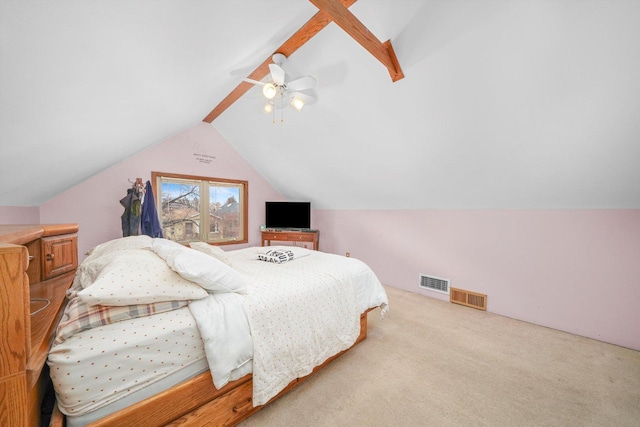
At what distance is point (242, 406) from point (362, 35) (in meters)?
2.63

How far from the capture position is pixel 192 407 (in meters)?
1.18

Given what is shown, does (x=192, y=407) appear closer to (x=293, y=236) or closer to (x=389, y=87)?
(x=389, y=87)

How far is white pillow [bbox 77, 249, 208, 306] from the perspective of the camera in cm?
104

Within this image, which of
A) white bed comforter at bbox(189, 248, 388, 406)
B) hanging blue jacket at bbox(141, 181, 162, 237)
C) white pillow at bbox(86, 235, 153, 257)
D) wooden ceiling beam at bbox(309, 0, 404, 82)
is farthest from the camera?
hanging blue jacket at bbox(141, 181, 162, 237)

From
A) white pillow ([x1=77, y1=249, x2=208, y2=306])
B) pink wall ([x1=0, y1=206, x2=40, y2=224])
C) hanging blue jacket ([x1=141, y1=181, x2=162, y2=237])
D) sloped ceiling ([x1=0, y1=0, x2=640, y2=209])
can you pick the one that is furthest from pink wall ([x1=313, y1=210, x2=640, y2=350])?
pink wall ([x1=0, y1=206, x2=40, y2=224])

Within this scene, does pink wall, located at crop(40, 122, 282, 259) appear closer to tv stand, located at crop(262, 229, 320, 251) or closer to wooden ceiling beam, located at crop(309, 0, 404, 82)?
tv stand, located at crop(262, 229, 320, 251)

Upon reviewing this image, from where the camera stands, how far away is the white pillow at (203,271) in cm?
128

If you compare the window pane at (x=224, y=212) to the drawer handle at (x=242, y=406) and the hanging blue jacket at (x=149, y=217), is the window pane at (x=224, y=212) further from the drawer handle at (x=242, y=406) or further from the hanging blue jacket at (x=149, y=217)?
the drawer handle at (x=242, y=406)

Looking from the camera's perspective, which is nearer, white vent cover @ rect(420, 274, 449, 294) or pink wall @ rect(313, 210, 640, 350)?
pink wall @ rect(313, 210, 640, 350)

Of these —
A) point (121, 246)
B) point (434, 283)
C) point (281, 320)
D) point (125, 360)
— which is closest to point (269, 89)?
point (121, 246)

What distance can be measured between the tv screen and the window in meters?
0.51

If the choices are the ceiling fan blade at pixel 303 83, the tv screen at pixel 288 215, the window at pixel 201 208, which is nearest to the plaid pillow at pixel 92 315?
the ceiling fan blade at pixel 303 83

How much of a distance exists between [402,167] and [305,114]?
1.43 m

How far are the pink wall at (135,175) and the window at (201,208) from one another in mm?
138
